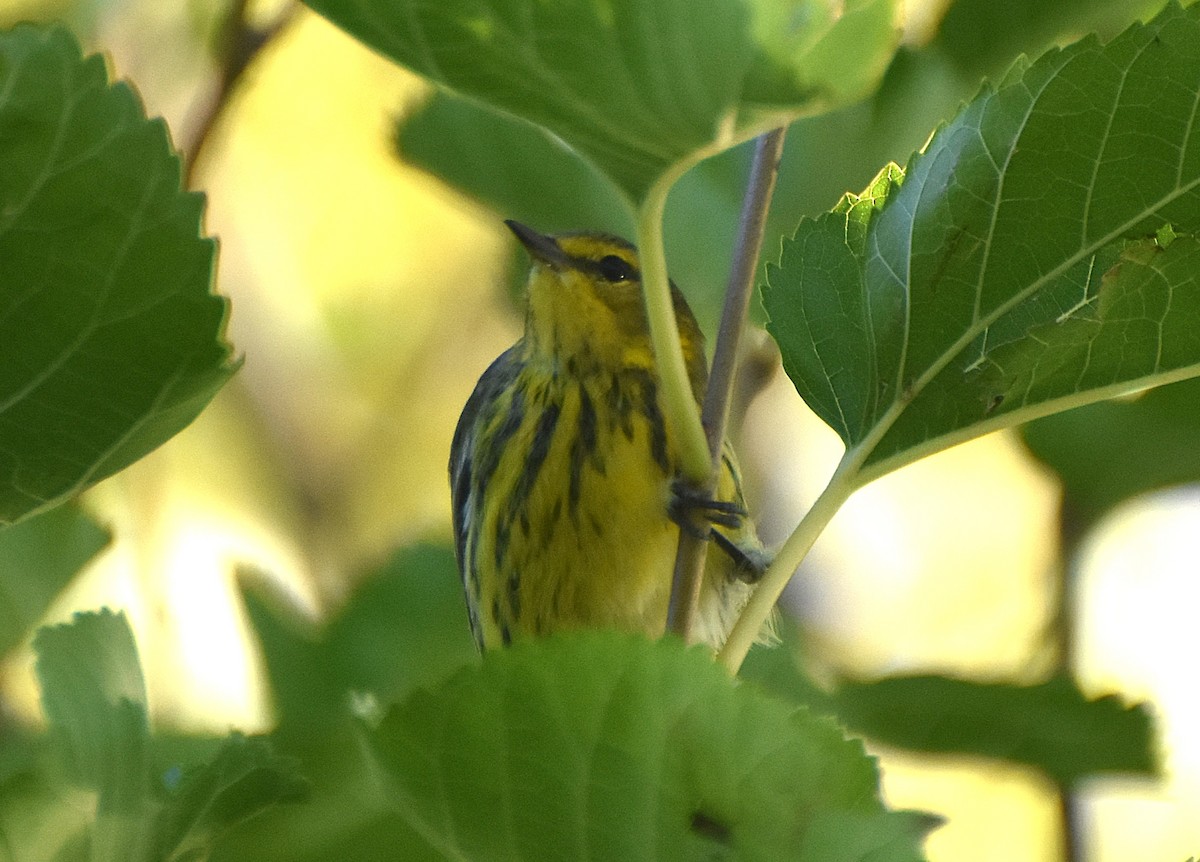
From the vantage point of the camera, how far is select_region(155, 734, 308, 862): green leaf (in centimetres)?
80

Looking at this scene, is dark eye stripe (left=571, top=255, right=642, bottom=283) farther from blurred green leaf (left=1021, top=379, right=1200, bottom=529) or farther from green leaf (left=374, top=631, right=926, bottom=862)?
green leaf (left=374, top=631, right=926, bottom=862)

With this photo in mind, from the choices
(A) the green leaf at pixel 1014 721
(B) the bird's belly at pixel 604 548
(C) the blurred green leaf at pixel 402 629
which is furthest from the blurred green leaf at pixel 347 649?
(A) the green leaf at pixel 1014 721

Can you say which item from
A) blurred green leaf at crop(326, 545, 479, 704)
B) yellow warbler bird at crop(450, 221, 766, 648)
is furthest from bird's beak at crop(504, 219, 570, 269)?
blurred green leaf at crop(326, 545, 479, 704)

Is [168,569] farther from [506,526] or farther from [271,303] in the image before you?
[506,526]

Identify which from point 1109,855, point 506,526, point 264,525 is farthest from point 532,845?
point 264,525

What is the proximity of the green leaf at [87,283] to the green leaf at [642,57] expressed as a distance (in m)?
0.14

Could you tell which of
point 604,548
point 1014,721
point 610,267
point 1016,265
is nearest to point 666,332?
point 1016,265

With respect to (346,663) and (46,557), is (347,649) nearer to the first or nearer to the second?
(346,663)

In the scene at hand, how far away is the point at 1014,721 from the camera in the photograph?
1.45 m

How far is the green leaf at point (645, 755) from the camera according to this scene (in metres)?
0.68

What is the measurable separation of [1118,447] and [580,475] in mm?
627

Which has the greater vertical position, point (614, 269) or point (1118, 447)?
point (614, 269)

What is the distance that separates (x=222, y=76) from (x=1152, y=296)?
1108 millimetres

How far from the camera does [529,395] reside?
187 cm
